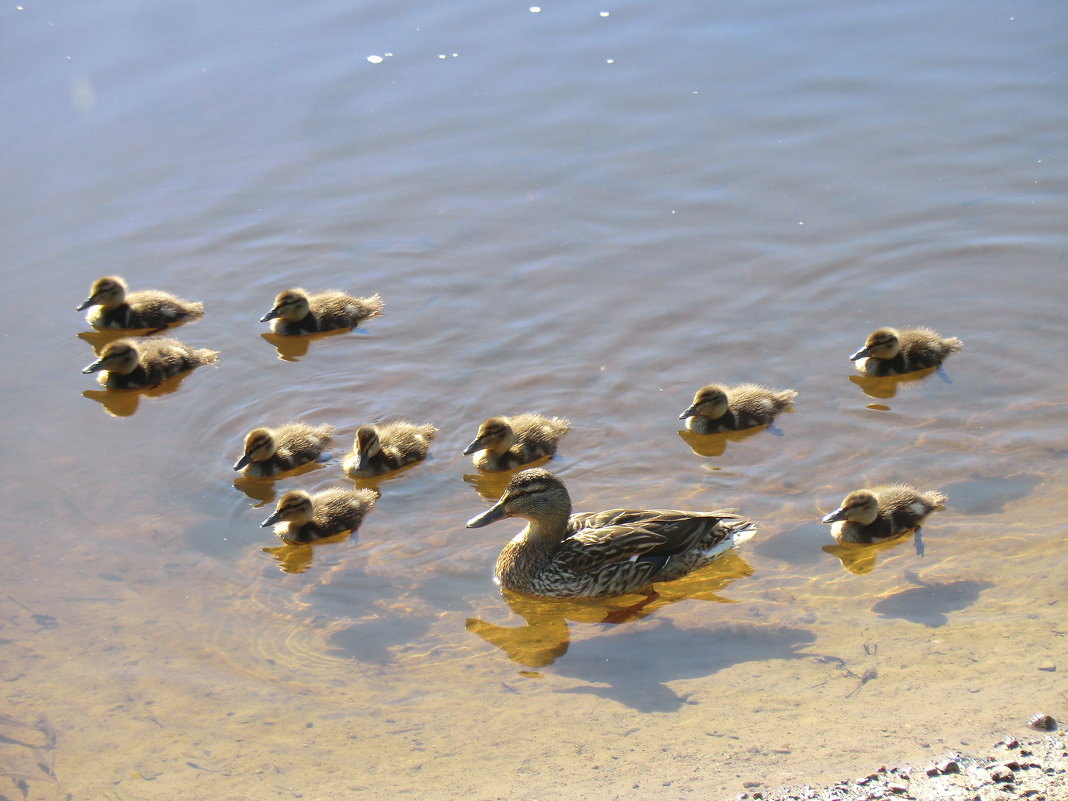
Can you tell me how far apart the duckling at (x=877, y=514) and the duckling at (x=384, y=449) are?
7.34 feet

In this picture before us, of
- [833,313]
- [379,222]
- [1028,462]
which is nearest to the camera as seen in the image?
[1028,462]

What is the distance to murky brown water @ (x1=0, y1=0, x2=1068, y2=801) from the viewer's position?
4.64m

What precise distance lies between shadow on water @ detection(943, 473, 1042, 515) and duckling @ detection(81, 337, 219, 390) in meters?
4.62

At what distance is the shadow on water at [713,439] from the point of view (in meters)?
6.76

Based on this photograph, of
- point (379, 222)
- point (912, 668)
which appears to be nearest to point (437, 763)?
point (912, 668)

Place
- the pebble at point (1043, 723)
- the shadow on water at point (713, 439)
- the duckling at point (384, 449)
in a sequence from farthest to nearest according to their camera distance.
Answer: the shadow on water at point (713, 439), the duckling at point (384, 449), the pebble at point (1043, 723)

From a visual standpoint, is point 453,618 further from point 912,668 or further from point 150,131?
point 150,131

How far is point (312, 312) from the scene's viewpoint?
8.12 m

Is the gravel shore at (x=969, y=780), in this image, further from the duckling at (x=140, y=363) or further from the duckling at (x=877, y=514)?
the duckling at (x=140, y=363)

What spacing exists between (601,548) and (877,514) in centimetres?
129


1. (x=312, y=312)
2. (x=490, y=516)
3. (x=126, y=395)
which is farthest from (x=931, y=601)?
(x=126, y=395)

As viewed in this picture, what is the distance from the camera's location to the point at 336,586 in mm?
5699

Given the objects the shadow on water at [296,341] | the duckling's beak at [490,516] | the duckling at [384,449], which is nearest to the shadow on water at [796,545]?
the duckling's beak at [490,516]

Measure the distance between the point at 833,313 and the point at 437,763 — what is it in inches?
177
